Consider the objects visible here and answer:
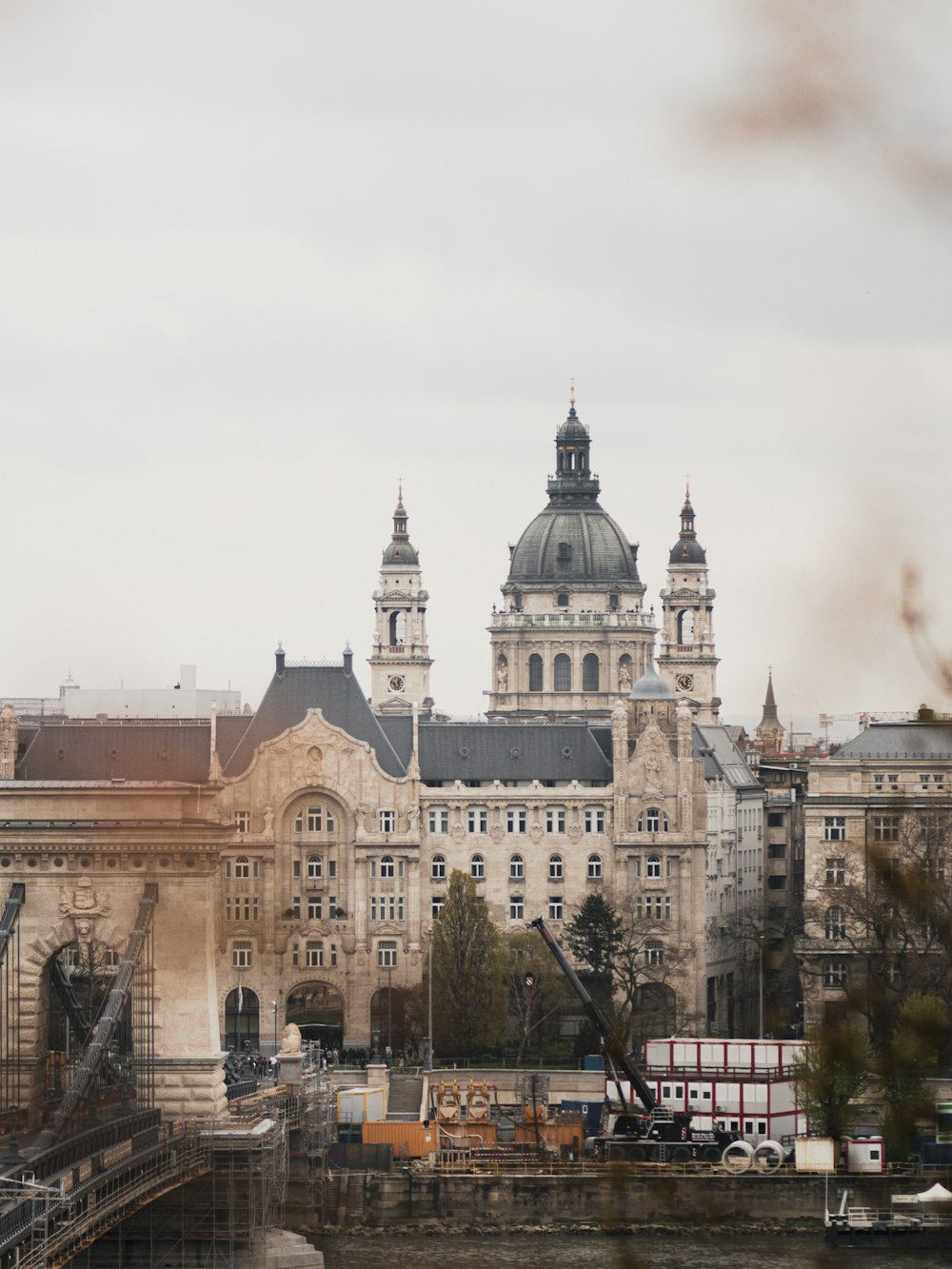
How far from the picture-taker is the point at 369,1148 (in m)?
115

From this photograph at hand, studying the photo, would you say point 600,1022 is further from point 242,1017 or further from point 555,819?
point 555,819

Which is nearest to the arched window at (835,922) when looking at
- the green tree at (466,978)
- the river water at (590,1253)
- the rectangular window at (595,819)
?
the rectangular window at (595,819)

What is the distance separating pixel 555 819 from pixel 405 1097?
98.4ft

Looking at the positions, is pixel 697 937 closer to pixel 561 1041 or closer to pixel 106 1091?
pixel 561 1041

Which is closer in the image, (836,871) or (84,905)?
(84,905)

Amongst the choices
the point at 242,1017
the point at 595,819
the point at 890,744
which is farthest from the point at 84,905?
the point at 890,744

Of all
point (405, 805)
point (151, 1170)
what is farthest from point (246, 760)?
point (151, 1170)

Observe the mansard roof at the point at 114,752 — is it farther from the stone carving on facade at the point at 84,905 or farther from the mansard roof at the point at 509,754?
the stone carving on facade at the point at 84,905

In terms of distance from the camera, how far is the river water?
10231 cm

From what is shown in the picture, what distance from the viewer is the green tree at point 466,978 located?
138 meters

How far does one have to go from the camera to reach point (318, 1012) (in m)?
→ 149

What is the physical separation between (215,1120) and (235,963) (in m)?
46.6

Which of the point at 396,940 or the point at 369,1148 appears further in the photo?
the point at 396,940

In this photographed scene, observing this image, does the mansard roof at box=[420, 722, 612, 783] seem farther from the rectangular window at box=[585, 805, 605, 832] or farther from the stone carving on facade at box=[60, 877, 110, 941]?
the stone carving on facade at box=[60, 877, 110, 941]
